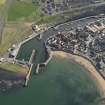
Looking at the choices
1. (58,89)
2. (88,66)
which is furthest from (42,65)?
(88,66)


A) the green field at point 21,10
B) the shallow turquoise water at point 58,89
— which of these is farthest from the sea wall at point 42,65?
the green field at point 21,10

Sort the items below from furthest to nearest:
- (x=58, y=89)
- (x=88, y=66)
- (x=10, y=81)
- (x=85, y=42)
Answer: (x=85, y=42), (x=88, y=66), (x=10, y=81), (x=58, y=89)

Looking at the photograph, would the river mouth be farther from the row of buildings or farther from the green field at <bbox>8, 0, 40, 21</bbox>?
the green field at <bbox>8, 0, 40, 21</bbox>

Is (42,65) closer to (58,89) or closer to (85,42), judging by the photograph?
(58,89)

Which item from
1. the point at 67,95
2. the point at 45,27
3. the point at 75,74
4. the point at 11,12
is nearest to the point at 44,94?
the point at 67,95

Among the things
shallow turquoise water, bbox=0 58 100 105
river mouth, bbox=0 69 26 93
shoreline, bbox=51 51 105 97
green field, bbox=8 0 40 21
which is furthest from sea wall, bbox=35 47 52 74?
green field, bbox=8 0 40 21

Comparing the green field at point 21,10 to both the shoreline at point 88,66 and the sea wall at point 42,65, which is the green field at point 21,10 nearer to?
the shoreline at point 88,66
